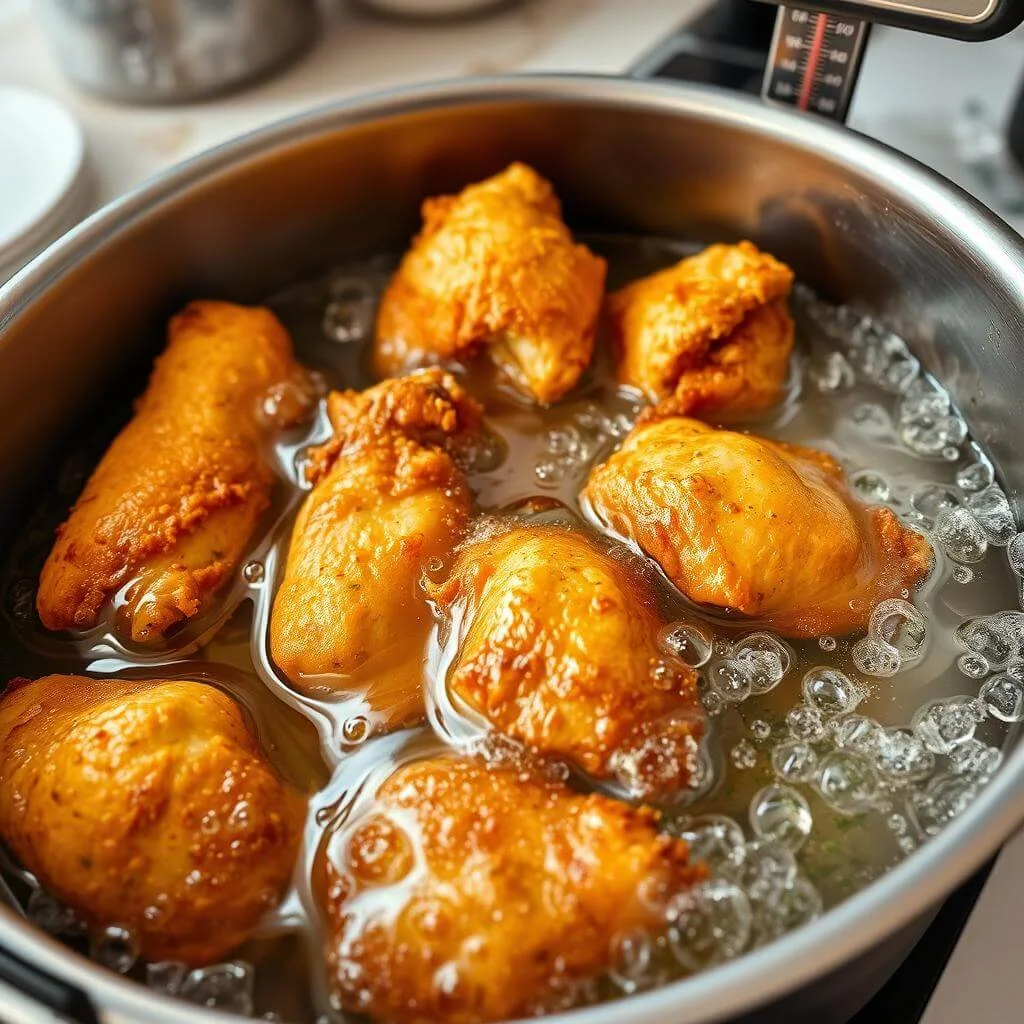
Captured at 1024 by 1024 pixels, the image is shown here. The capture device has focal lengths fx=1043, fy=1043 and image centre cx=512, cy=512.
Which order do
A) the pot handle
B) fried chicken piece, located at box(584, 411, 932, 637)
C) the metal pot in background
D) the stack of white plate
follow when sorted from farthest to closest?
the metal pot in background → the stack of white plate → fried chicken piece, located at box(584, 411, 932, 637) → the pot handle

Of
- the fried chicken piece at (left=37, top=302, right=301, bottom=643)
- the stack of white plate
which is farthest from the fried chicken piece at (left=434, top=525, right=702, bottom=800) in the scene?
the stack of white plate

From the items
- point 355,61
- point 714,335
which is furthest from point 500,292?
point 355,61

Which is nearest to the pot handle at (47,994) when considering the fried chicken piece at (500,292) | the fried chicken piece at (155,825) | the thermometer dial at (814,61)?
the fried chicken piece at (155,825)

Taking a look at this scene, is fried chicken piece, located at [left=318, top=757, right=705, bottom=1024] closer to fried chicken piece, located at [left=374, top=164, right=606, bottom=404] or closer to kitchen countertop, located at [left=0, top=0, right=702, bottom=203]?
fried chicken piece, located at [left=374, top=164, right=606, bottom=404]

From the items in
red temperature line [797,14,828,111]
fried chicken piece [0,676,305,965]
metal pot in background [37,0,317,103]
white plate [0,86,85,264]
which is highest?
red temperature line [797,14,828,111]

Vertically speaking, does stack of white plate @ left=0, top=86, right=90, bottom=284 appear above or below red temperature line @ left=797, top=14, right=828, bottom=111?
below

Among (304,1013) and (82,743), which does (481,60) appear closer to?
(82,743)
